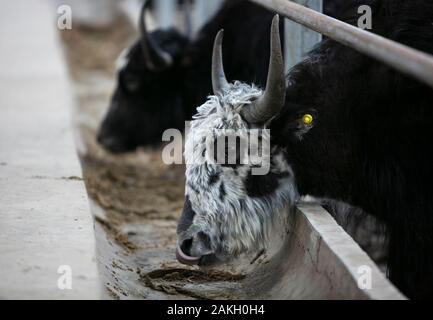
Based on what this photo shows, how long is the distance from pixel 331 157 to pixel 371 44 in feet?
3.05

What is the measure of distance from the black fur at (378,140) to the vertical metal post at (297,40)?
705mm

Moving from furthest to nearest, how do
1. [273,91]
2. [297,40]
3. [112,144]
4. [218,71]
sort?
[112,144] < [297,40] < [218,71] < [273,91]

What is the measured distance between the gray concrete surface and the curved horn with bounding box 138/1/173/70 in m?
0.83

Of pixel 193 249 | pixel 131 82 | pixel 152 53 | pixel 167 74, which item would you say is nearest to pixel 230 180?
pixel 193 249

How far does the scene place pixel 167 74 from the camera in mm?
7301

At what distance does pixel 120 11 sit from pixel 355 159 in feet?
39.4

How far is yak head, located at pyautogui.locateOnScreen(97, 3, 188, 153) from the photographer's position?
7.24 meters

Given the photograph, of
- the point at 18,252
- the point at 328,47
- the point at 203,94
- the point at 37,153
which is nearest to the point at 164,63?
the point at 203,94

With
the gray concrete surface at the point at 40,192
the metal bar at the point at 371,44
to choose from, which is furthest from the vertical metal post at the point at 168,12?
the metal bar at the point at 371,44

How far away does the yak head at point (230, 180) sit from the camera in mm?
3842

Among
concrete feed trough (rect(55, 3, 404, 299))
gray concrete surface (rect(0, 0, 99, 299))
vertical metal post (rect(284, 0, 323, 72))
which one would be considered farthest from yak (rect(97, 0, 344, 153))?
vertical metal post (rect(284, 0, 323, 72))

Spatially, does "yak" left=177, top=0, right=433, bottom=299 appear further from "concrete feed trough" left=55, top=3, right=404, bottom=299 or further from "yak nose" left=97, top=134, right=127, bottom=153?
"yak nose" left=97, top=134, right=127, bottom=153

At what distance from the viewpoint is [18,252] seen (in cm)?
363

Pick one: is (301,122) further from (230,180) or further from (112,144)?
(112,144)
